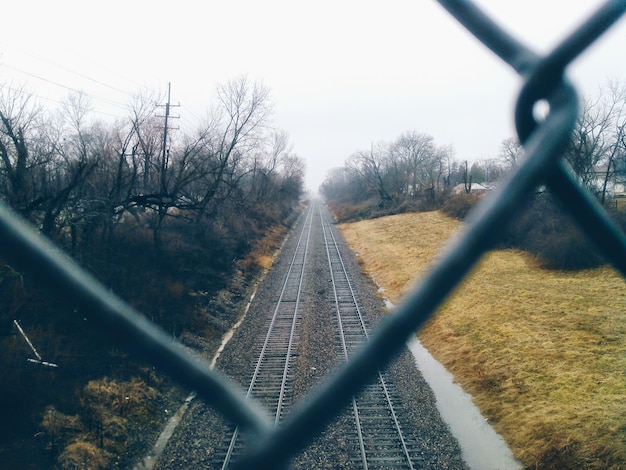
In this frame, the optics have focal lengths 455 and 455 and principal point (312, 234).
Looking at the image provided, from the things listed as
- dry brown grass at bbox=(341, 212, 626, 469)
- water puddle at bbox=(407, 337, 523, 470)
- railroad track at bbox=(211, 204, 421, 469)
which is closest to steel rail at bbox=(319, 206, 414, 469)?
railroad track at bbox=(211, 204, 421, 469)

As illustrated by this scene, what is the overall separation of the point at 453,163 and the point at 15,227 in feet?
245

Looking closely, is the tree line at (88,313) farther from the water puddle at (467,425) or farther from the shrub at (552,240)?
the shrub at (552,240)

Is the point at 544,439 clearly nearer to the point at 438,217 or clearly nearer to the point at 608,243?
the point at 608,243

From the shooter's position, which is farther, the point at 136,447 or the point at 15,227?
the point at 136,447

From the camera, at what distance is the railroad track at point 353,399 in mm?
6534

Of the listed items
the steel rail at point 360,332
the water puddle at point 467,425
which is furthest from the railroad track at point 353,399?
the water puddle at point 467,425

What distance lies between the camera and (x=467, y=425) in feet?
24.7

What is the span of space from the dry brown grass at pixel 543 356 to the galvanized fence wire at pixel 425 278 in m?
2.73

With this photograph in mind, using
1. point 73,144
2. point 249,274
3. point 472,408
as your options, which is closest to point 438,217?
point 249,274

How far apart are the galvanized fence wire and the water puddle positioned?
22.0 ft

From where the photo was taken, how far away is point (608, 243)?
92cm

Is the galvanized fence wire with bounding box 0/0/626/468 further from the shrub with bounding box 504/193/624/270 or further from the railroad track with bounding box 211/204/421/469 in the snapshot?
the shrub with bounding box 504/193/624/270

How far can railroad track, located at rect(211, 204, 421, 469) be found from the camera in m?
6.53

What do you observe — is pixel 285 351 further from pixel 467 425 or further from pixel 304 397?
pixel 467 425
